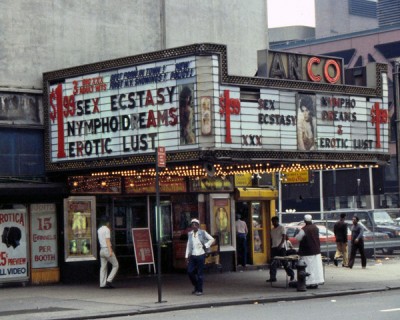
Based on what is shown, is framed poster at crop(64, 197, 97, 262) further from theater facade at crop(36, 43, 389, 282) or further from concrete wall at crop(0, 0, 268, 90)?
concrete wall at crop(0, 0, 268, 90)

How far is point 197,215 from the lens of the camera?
3012 cm

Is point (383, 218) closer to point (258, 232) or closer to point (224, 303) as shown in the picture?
point (258, 232)

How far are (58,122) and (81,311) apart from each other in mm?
7588

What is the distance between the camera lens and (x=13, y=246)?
25812 mm

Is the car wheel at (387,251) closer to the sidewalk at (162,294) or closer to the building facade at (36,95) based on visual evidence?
the sidewalk at (162,294)

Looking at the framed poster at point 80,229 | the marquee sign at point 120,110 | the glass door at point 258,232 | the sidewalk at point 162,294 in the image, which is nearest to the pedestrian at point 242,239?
the glass door at point 258,232

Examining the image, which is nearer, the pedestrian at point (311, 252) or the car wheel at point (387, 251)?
the pedestrian at point (311, 252)

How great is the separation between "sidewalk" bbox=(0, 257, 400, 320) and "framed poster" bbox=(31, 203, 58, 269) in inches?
32.2

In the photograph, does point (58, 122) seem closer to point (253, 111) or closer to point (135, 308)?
point (253, 111)

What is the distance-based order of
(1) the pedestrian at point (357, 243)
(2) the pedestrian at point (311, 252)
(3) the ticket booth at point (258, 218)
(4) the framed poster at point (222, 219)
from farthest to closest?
(3) the ticket booth at point (258, 218)
(1) the pedestrian at point (357, 243)
(4) the framed poster at point (222, 219)
(2) the pedestrian at point (311, 252)

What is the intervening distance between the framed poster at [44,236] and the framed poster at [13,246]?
0.27 metres

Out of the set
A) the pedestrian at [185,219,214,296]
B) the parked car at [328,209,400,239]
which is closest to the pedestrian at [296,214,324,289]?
the pedestrian at [185,219,214,296]

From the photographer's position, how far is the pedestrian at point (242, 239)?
102ft

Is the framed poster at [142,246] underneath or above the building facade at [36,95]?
underneath
